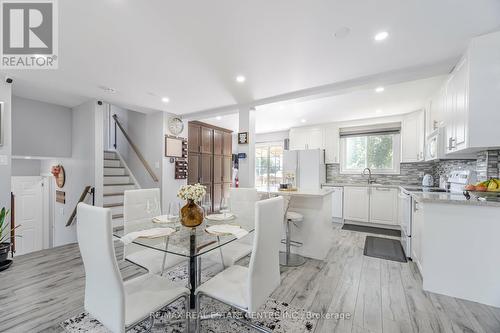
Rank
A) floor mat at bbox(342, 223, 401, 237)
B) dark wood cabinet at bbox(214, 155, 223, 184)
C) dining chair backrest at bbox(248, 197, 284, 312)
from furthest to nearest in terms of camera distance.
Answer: dark wood cabinet at bbox(214, 155, 223, 184)
floor mat at bbox(342, 223, 401, 237)
dining chair backrest at bbox(248, 197, 284, 312)

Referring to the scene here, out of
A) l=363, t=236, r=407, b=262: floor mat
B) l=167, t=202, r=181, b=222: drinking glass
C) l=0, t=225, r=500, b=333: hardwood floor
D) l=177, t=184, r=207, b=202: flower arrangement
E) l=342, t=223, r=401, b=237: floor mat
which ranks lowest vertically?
l=342, t=223, r=401, b=237: floor mat

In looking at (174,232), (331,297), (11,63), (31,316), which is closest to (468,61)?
(331,297)

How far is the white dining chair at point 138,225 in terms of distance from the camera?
1.89 m

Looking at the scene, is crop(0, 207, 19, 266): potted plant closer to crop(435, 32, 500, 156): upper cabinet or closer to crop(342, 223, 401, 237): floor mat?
crop(435, 32, 500, 156): upper cabinet

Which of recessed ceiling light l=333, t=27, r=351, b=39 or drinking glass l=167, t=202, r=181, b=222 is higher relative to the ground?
recessed ceiling light l=333, t=27, r=351, b=39

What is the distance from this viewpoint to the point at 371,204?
4.68 metres

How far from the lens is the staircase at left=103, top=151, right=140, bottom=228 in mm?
4203

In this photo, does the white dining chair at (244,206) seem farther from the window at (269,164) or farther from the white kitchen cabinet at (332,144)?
the window at (269,164)

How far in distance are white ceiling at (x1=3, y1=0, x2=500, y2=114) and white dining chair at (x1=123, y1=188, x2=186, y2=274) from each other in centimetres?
154

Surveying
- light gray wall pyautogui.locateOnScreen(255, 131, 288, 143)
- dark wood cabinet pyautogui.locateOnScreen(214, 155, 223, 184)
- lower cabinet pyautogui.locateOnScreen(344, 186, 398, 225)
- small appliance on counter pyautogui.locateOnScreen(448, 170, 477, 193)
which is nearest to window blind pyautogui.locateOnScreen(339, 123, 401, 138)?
lower cabinet pyautogui.locateOnScreen(344, 186, 398, 225)

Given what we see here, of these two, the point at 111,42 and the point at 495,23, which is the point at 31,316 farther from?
the point at 495,23

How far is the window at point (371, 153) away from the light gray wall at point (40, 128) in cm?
640

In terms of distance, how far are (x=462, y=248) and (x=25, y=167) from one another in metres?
7.88

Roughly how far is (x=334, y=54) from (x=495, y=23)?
126 cm
